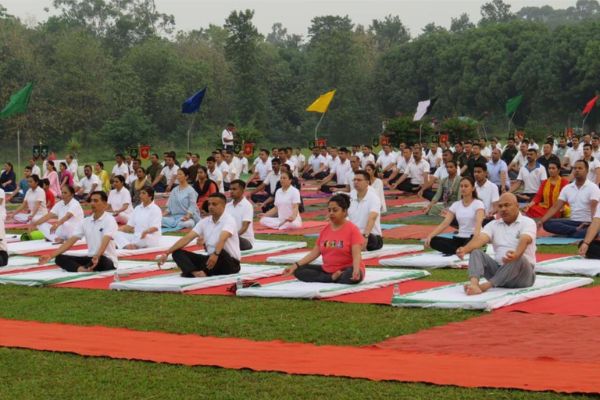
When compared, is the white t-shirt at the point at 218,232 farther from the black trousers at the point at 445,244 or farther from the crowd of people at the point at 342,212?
the black trousers at the point at 445,244

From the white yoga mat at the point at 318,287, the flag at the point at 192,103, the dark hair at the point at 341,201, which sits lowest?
the white yoga mat at the point at 318,287

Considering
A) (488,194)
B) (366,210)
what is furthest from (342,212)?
(488,194)

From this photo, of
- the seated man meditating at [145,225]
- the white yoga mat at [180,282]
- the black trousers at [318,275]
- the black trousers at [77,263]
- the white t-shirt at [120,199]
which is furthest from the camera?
the white t-shirt at [120,199]

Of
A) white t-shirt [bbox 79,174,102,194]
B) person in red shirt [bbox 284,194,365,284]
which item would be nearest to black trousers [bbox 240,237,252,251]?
person in red shirt [bbox 284,194,365,284]

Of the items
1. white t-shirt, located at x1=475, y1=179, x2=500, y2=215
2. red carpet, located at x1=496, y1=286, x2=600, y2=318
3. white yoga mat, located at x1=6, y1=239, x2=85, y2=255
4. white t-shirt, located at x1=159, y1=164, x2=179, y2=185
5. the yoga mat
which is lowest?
the yoga mat

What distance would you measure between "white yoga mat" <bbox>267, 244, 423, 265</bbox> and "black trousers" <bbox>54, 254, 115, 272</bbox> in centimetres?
208

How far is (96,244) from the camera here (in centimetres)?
1297

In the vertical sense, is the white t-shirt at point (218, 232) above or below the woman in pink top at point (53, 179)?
below

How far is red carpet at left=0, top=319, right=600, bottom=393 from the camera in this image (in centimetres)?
680

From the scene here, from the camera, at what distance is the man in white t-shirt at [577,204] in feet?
47.9

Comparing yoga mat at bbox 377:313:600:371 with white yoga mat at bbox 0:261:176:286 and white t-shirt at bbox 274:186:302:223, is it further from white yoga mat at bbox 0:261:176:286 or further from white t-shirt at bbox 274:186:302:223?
white t-shirt at bbox 274:186:302:223

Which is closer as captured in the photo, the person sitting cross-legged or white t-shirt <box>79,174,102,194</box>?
the person sitting cross-legged

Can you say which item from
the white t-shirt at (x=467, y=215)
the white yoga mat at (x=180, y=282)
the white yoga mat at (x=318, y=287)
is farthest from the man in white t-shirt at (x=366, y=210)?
the white yoga mat at (x=318, y=287)

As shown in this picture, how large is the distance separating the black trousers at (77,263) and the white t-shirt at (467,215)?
4103 mm
